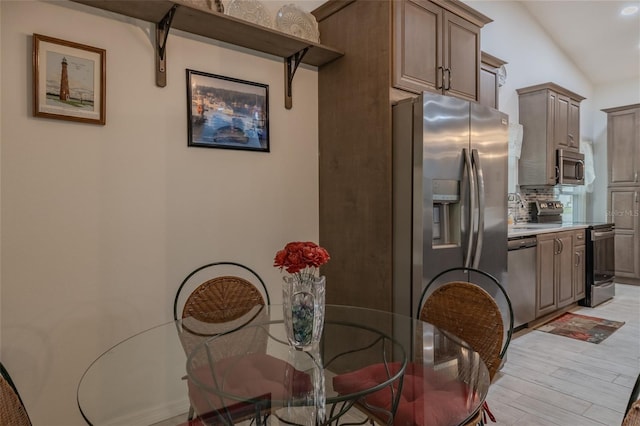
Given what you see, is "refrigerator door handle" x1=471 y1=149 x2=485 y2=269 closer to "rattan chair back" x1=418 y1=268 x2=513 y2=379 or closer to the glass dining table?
"rattan chair back" x1=418 y1=268 x2=513 y2=379

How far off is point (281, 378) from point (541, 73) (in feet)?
18.0

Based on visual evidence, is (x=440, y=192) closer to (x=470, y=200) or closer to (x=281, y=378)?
(x=470, y=200)

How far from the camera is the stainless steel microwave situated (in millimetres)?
4699

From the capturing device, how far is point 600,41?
525 centimetres

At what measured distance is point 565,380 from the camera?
2617 millimetres

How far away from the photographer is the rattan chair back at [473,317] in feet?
5.15

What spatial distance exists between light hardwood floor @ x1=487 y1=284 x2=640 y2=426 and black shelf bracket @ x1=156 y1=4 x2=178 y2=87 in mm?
2683

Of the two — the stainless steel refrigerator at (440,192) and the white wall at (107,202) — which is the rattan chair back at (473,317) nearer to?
the stainless steel refrigerator at (440,192)

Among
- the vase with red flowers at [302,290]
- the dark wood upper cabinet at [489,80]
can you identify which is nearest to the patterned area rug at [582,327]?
the dark wood upper cabinet at [489,80]

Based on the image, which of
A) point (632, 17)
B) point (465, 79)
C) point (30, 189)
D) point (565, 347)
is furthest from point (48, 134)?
point (632, 17)

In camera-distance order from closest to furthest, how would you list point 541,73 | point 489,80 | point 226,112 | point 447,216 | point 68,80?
point 68,80, point 226,112, point 447,216, point 489,80, point 541,73

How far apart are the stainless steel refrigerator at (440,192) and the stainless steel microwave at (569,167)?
261 centimetres

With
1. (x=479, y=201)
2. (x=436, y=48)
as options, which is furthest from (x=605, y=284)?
(x=436, y=48)

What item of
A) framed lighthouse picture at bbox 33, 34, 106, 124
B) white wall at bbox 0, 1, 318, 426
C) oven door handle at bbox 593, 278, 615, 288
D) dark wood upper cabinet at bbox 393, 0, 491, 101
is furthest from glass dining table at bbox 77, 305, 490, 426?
oven door handle at bbox 593, 278, 615, 288
